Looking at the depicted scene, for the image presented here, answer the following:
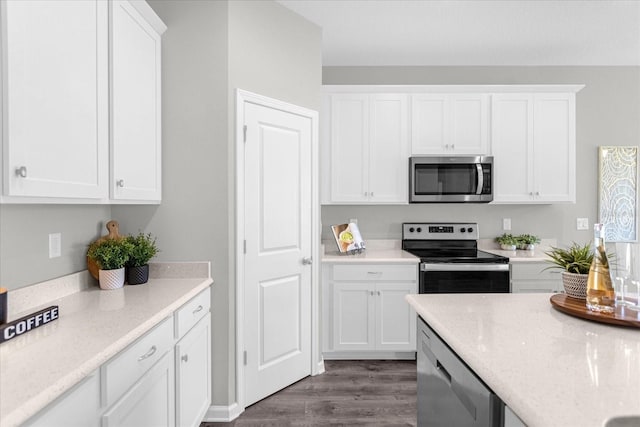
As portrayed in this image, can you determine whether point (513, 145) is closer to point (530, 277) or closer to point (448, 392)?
point (530, 277)

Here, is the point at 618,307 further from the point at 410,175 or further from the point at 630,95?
the point at 630,95

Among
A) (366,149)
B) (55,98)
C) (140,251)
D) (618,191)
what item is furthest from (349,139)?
(618,191)

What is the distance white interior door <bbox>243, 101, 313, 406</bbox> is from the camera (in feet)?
8.09

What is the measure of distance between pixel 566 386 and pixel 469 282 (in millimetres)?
2357

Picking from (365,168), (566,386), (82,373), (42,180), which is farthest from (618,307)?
(365,168)

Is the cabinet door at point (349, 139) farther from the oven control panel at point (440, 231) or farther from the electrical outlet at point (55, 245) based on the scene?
the electrical outlet at point (55, 245)

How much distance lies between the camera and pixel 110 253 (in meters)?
1.95

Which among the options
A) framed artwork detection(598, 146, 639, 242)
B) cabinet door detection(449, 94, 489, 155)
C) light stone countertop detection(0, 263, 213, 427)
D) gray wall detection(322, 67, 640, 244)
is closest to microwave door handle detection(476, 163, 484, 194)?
cabinet door detection(449, 94, 489, 155)

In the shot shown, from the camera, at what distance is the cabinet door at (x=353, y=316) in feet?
10.5

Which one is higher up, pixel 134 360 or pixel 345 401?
pixel 134 360

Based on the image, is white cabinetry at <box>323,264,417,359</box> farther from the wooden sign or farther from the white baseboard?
the wooden sign

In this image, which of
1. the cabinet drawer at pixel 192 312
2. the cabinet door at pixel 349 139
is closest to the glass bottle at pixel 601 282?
the cabinet drawer at pixel 192 312

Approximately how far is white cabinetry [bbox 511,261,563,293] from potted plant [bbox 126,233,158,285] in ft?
9.09

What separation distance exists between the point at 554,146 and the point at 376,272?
80.3 inches
